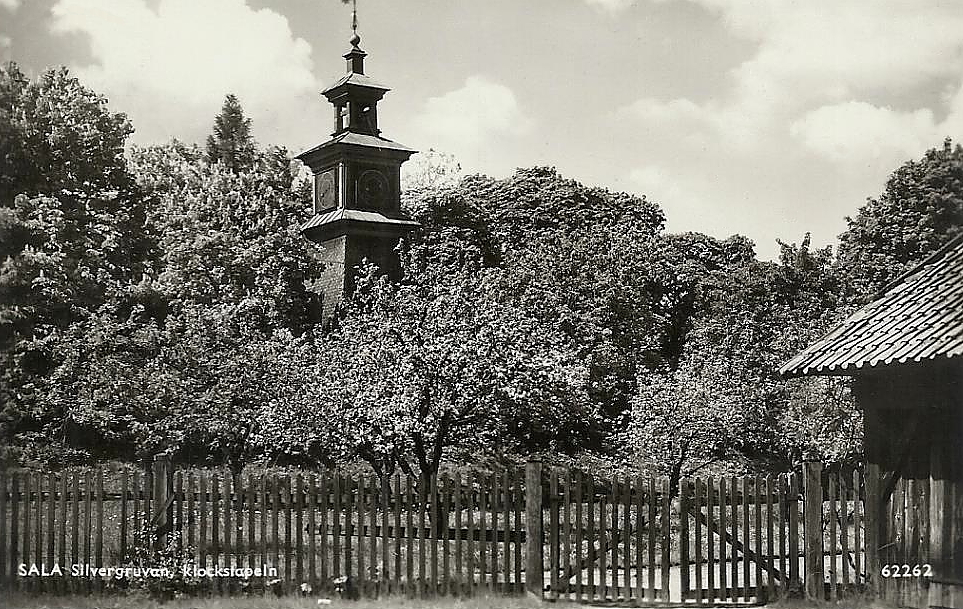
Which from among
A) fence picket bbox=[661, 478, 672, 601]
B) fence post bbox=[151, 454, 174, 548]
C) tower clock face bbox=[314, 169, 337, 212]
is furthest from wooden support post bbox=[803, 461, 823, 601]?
tower clock face bbox=[314, 169, 337, 212]

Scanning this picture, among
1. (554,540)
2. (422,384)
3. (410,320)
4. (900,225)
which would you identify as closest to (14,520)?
(554,540)

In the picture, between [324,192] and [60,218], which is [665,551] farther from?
[324,192]

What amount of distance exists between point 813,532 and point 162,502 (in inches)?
323

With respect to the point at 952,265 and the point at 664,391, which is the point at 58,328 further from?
the point at 952,265

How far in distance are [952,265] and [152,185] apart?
102 feet

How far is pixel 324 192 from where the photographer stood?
1340 inches

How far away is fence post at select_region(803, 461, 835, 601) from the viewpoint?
12.7 meters

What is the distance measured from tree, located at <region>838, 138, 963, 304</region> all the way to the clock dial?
17101 mm

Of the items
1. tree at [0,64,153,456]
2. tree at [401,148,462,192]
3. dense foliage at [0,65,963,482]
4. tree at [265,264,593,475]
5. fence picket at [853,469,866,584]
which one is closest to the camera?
fence picket at [853,469,866,584]

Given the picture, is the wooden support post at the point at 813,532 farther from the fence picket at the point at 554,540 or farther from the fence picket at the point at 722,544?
the fence picket at the point at 554,540

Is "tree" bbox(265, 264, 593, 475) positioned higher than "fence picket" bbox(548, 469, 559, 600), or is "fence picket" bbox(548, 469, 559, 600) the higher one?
"tree" bbox(265, 264, 593, 475)

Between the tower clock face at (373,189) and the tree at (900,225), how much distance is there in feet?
50.5

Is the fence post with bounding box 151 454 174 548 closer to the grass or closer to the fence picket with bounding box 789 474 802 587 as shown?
the grass

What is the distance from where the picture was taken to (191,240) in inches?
1437
